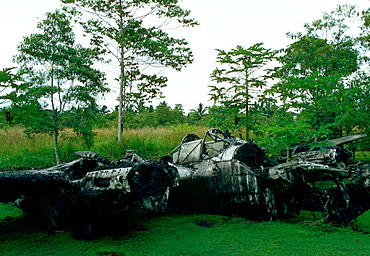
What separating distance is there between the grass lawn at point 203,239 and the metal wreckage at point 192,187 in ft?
1.05

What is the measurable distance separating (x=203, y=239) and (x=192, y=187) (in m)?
1.72

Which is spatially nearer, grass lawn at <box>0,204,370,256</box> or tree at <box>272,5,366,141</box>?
grass lawn at <box>0,204,370,256</box>

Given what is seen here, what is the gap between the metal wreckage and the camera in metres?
4.38

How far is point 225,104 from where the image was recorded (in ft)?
40.0

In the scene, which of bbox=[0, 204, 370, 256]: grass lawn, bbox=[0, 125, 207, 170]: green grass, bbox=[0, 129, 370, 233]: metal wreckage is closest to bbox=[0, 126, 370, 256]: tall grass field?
bbox=[0, 204, 370, 256]: grass lawn

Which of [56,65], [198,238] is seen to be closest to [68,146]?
[56,65]

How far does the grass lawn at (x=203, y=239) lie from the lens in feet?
14.1

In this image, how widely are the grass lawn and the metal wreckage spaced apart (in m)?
0.32

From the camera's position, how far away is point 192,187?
657 centimetres

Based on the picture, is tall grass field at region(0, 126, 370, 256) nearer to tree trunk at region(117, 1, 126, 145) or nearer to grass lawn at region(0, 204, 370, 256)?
grass lawn at region(0, 204, 370, 256)

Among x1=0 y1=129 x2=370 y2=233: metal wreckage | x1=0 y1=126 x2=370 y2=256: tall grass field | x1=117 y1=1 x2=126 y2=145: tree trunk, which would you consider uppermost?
x1=117 y1=1 x2=126 y2=145: tree trunk

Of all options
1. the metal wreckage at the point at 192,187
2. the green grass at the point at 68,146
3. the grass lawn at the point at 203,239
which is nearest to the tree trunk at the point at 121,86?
the green grass at the point at 68,146

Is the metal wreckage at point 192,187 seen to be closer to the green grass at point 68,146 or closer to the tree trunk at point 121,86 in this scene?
the green grass at point 68,146

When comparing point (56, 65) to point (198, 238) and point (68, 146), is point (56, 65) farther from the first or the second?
point (198, 238)
